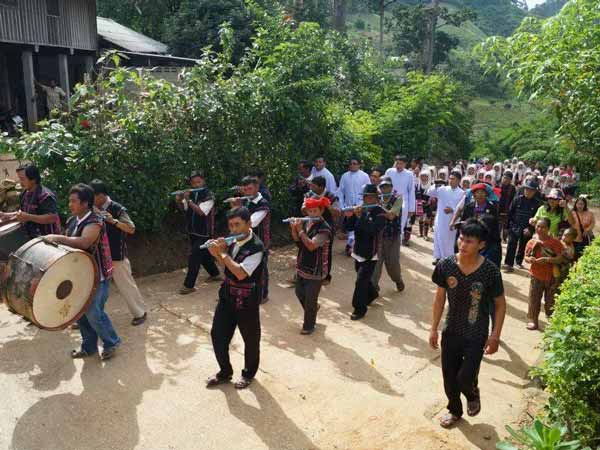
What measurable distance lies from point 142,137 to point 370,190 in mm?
3446

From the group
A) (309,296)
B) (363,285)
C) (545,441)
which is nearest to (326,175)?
(363,285)

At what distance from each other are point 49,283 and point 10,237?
2.10 metres

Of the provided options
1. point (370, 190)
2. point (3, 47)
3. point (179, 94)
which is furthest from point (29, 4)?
point (370, 190)

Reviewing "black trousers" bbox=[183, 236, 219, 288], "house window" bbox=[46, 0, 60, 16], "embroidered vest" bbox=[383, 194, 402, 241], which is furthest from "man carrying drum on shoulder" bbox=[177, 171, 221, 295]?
"house window" bbox=[46, 0, 60, 16]

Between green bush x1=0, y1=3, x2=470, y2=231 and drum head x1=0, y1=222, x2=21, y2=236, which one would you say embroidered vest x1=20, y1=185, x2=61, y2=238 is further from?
green bush x1=0, y1=3, x2=470, y2=231

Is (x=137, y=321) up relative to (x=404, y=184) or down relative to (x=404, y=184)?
down

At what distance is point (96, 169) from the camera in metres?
7.27

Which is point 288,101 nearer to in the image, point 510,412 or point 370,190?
point 370,190

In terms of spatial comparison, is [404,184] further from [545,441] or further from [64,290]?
[545,441]

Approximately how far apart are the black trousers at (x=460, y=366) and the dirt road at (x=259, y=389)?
27 cm

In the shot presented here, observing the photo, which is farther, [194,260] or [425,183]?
[425,183]

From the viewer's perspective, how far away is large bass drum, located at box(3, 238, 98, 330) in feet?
14.8

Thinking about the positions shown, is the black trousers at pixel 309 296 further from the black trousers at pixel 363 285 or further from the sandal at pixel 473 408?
the sandal at pixel 473 408

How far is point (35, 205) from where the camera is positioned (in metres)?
5.97
